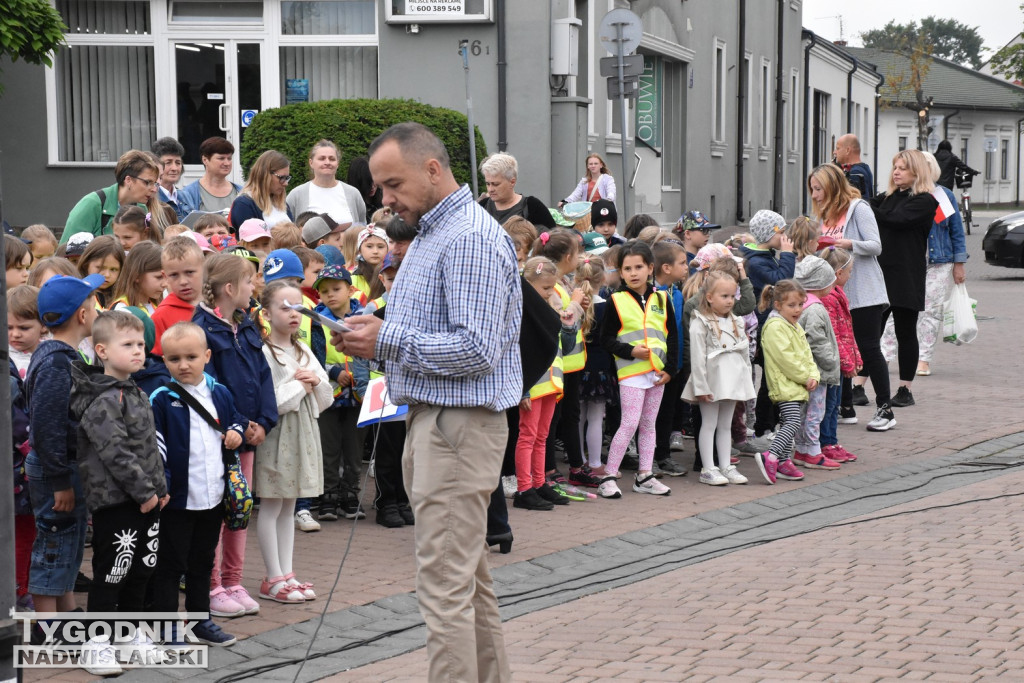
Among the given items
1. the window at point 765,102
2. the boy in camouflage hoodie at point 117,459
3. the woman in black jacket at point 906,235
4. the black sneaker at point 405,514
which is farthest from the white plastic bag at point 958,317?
the window at point 765,102

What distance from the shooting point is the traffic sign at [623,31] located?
49.0 feet

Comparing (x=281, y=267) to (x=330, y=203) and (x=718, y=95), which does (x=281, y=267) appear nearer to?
(x=330, y=203)

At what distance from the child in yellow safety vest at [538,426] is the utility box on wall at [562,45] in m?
11.3

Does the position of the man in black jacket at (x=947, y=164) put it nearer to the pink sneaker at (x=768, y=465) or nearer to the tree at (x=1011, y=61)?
the pink sneaker at (x=768, y=465)

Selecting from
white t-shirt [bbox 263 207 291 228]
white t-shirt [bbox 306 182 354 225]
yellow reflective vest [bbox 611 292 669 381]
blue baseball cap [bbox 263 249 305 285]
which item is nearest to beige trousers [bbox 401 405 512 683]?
blue baseball cap [bbox 263 249 305 285]

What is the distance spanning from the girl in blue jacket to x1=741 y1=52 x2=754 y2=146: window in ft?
91.5

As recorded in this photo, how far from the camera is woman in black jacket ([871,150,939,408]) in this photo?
11609 mm

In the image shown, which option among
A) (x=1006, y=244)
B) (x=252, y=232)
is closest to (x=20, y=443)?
(x=252, y=232)

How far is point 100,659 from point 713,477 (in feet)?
16.0

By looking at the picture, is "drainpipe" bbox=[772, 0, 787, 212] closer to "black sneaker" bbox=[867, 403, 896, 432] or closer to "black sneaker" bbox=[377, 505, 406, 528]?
"black sneaker" bbox=[867, 403, 896, 432]

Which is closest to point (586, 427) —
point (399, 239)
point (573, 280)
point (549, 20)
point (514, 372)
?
point (573, 280)

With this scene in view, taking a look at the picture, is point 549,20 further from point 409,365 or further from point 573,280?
point 409,365

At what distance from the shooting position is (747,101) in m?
Result: 33.2

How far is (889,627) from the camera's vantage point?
586 centimetres
